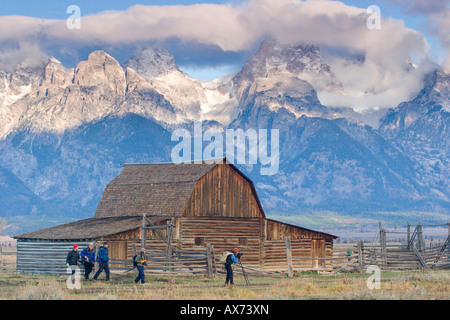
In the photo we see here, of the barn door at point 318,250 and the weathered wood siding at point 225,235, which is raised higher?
the weathered wood siding at point 225,235

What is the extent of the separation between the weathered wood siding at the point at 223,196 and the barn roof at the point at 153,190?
1.25ft

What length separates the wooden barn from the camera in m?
45.8

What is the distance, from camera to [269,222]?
51.6 meters

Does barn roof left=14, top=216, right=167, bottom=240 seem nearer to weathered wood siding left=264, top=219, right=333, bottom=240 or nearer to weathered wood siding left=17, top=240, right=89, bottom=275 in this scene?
weathered wood siding left=17, top=240, right=89, bottom=275

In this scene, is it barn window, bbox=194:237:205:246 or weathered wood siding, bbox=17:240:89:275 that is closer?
weathered wood siding, bbox=17:240:89:275

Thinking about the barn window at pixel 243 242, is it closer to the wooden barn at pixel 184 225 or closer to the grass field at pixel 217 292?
the wooden barn at pixel 184 225

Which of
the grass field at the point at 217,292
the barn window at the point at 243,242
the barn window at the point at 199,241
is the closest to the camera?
the grass field at the point at 217,292

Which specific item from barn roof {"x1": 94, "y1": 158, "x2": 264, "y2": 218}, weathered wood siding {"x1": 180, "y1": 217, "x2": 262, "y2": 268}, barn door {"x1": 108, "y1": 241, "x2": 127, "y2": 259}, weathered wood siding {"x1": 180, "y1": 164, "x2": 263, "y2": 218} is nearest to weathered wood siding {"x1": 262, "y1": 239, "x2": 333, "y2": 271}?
weathered wood siding {"x1": 180, "y1": 217, "x2": 262, "y2": 268}

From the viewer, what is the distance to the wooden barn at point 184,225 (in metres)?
45.8

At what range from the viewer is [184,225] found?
47.8 meters

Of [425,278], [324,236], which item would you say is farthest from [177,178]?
[425,278]

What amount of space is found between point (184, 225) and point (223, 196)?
3.42 metres

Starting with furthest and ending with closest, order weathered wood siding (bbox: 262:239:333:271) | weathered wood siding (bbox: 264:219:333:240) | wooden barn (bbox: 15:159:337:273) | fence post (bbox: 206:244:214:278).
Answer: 1. weathered wood siding (bbox: 264:219:333:240)
2. weathered wood siding (bbox: 262:239:333:271)
3. wooden barn (bbox: 15:159:337:273)
4. fence post (bbox: 206:244:214:278)

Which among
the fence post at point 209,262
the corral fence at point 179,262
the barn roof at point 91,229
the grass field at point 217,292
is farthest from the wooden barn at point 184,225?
the grass field at point 217,292
